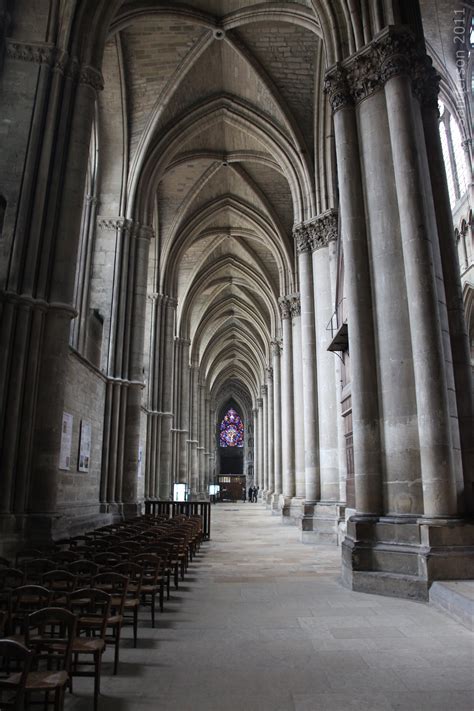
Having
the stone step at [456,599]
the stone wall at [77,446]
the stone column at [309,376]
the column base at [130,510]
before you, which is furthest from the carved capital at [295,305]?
the stone step at [456,599]

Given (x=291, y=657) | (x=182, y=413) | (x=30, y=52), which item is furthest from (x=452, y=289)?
(x=182, y=413)

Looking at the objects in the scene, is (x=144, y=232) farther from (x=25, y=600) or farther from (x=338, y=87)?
(x=25, y=600)

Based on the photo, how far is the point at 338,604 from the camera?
6375 mm

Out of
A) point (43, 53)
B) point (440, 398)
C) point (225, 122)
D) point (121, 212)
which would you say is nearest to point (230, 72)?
point (225, 122)

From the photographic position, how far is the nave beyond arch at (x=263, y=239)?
7.60m

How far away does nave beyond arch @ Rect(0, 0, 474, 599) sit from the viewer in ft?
24.9

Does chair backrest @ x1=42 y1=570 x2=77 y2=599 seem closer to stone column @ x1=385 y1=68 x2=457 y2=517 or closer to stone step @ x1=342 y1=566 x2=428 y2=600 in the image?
stone step @ x1=342 y1=566 x2=428 y2=600

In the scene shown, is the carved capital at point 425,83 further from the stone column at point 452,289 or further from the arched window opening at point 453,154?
the arched window opening at point 453,154

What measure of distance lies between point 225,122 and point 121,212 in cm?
647

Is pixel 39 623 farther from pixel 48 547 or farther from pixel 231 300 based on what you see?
pixel 231 300

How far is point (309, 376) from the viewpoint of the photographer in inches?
684

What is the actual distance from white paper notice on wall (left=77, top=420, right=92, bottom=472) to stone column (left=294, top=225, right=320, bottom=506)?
6.79 meters

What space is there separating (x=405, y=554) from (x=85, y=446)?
370 inches

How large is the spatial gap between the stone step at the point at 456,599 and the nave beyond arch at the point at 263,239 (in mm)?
239
